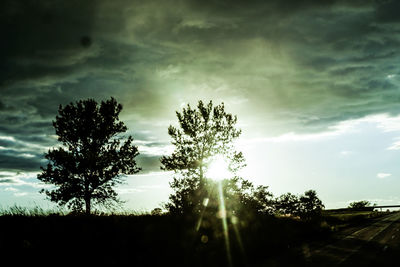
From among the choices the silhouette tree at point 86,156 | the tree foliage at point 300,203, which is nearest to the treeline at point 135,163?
the silhouette tree at point 86,156

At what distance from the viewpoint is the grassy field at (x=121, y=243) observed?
10.2 meters

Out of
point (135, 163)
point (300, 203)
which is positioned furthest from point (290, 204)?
point (135, 163)

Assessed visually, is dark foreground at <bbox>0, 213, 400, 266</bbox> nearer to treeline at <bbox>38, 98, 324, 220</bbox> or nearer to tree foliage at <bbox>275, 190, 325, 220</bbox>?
treeline at <bbox>38, 98, 324, 220</bbox>

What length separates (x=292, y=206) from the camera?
77875mm

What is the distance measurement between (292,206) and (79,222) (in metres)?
71.4

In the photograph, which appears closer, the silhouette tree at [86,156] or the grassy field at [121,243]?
the grassy field at [121,243]

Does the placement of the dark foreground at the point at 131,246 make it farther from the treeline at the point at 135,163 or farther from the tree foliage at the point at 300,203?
the tree foliage at the point at 300,203

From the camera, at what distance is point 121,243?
485 inches

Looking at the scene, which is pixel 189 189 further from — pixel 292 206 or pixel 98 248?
pixel 292 206

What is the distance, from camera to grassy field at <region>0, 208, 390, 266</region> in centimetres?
1016

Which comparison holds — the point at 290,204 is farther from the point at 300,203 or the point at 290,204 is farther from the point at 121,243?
the point at 121,243

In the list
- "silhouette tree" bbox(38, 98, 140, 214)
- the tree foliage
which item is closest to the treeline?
"silhouette tree" bbox(38, 98, 140, 214)

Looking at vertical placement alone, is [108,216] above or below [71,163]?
below

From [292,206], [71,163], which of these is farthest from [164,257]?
[292,206]
